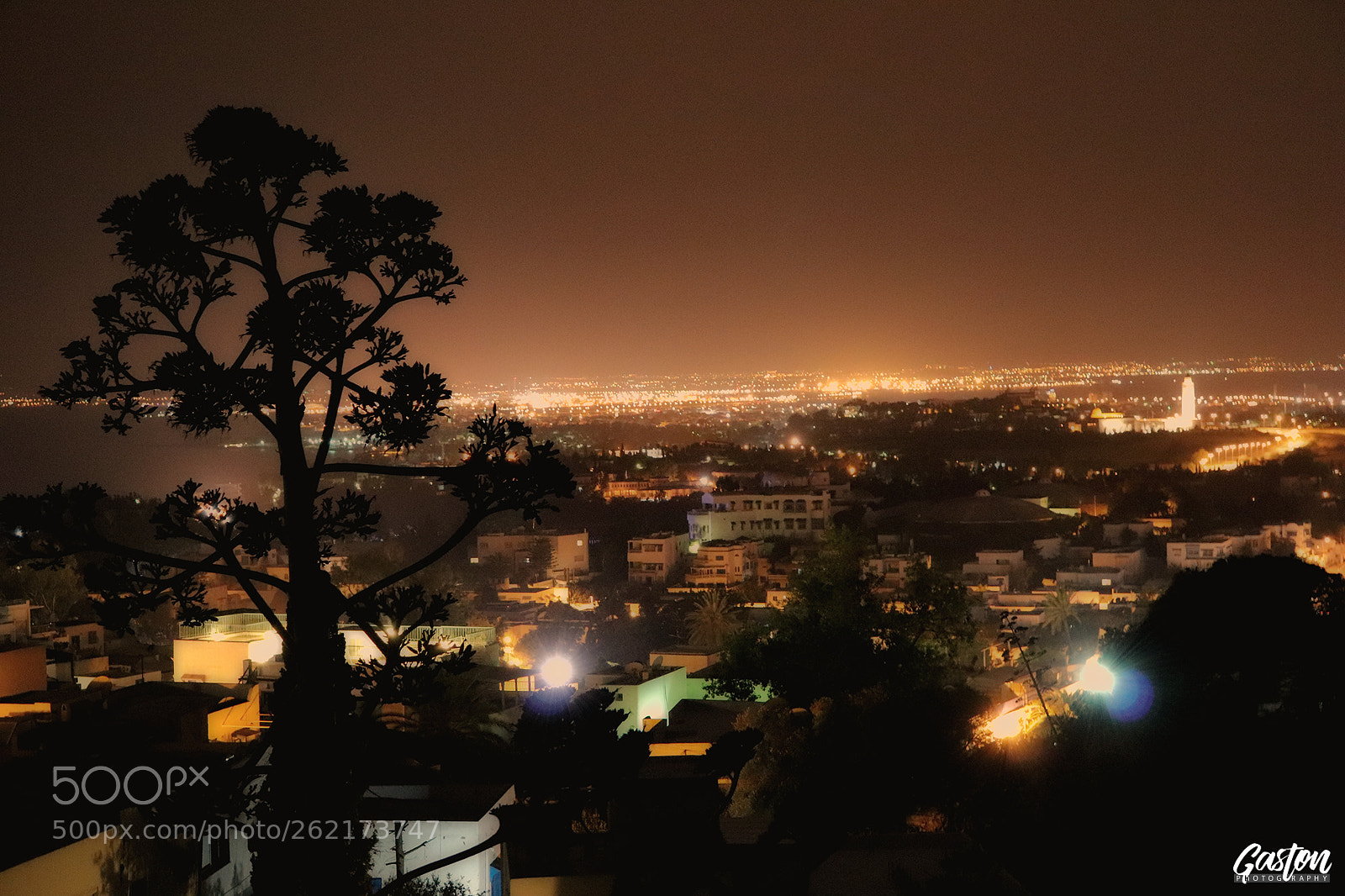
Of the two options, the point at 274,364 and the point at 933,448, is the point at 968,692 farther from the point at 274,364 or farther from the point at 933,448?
the point at 933,448

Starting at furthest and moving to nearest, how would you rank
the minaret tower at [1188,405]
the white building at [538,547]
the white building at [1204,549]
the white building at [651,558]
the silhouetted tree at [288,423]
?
the minaret tower at [1188,405]
the white building at [538,547]
the white building at [651,558]
the white building at [1204,549]
the silhouetted tree at [288,423]

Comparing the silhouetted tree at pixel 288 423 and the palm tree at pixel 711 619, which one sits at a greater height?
the silhouetted tree at pixel 288 423

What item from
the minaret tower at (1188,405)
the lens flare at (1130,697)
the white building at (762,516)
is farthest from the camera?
the minaret tower at (1188,405)

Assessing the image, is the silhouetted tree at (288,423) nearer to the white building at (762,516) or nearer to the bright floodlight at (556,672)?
the bright floodlight at (556,672)

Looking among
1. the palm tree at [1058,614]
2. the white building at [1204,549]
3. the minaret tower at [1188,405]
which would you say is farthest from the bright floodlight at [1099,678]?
the minaret tower at [1188,405]

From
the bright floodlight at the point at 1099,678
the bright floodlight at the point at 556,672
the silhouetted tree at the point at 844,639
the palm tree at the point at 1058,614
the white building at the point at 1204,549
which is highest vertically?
the bright floodlight at the point at 1099,678

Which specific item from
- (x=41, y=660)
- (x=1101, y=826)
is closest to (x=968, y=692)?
(x=1101, y=826)
